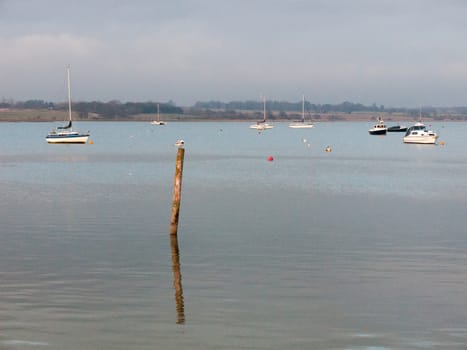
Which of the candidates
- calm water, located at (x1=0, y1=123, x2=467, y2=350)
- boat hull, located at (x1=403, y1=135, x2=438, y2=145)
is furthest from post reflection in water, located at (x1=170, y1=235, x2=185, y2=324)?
boat hull, located at (x1=403, y1=135, x2=438, y2=145)

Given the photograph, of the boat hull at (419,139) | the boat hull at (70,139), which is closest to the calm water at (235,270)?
the boat hull at (70,139)

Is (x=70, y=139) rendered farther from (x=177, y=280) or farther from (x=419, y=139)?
(x=177, y=280)

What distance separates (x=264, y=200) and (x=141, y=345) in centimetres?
3214

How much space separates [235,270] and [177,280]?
252 centimetres

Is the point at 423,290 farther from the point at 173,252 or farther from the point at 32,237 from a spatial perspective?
the point at 32,237

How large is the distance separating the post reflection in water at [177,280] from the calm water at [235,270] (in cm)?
9

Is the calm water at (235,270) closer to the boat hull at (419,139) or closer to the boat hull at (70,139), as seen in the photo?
the boat hull at (70,139)

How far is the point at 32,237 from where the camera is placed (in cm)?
3309

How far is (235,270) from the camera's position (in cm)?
2588

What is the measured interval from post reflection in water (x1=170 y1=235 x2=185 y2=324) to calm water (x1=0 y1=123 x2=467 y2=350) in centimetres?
9

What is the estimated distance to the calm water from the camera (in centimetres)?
1820

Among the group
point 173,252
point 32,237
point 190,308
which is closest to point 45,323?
point 190,308

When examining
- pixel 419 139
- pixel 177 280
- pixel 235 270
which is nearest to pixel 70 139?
pixel 419 139

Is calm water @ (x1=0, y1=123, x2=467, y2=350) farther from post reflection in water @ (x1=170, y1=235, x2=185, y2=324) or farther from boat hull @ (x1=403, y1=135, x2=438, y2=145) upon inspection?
boat hull @ (x1=403, y1=135, x2=438, y2=145)
